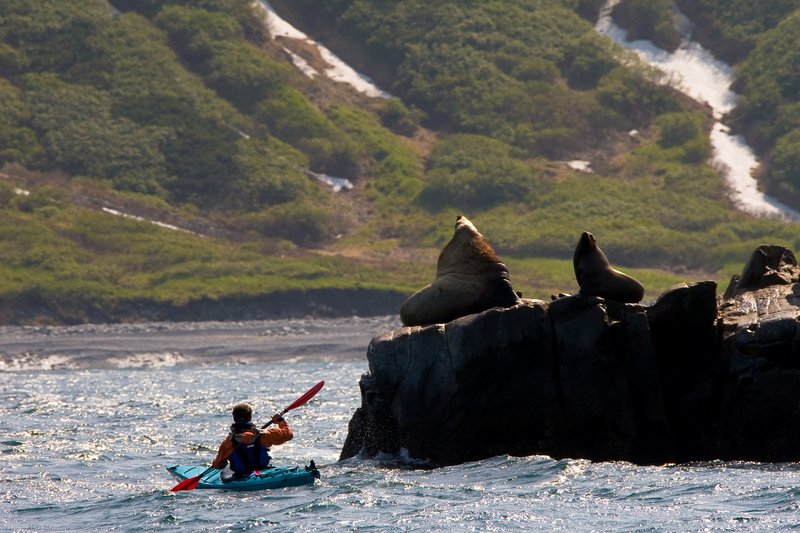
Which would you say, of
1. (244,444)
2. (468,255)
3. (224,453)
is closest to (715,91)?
(468,255)

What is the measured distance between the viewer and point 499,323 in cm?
2727

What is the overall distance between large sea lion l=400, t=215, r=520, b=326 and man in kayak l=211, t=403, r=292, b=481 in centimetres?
393

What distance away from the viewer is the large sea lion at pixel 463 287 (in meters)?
29.0

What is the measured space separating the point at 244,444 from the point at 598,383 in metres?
6.08

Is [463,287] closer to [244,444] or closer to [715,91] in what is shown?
[244,444]

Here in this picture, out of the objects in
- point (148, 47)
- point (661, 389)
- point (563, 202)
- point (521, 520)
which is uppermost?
point (148, 47)

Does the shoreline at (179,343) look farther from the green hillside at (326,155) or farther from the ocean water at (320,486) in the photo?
the ocean water at (320,486)

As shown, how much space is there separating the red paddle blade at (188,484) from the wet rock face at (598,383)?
366 centimetres

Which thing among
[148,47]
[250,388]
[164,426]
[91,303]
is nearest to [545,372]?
[164,426]

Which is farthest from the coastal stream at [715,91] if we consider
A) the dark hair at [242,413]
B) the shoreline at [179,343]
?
the dark hair at [242,413]

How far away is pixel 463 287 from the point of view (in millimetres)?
29156

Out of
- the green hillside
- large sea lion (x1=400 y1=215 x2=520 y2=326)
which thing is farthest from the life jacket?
the green hillside

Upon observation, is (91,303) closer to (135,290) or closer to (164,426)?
(135,290)

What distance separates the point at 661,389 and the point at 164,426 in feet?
58.3
